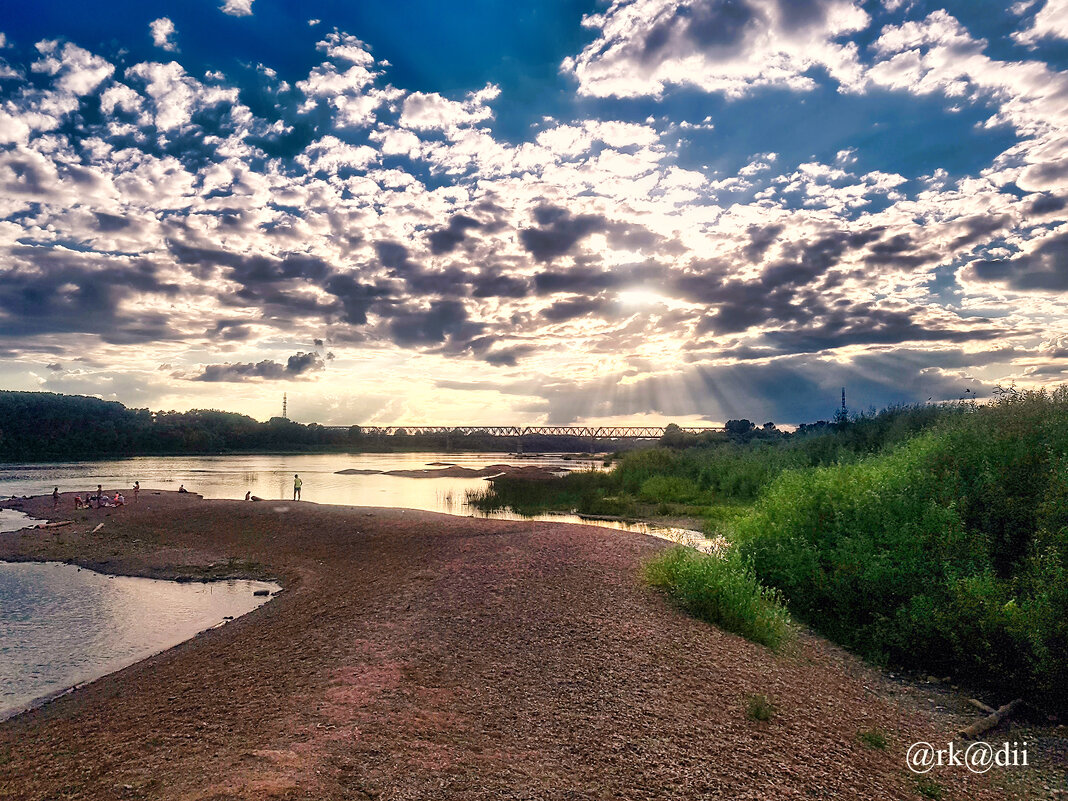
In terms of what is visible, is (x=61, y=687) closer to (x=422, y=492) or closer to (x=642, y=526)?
(x=642, y=526)

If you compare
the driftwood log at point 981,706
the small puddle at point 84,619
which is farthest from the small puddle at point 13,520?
the driftwood log at point 981,706

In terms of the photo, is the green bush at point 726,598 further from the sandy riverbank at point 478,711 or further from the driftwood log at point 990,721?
the driftwood log at point 990,721

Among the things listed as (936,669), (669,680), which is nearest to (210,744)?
(669,680)

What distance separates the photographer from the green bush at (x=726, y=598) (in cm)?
1048

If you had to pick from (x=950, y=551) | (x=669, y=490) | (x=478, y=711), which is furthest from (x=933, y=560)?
(x=669, y=490)

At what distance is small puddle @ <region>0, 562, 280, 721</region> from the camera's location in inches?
404

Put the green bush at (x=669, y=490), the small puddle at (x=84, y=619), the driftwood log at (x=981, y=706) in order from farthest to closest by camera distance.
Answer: the green bush at (x=669, y=490), the small puddle at (x=84, y=619), the driftwood log at (x=981, y=706)

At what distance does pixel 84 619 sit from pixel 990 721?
56.8ft

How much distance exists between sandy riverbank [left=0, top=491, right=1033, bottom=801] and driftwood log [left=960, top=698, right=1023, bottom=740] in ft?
0.69

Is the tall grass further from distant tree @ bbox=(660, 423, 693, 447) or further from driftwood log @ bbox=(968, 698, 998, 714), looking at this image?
distant tree @ bbox=(660, 423, 693, 447)

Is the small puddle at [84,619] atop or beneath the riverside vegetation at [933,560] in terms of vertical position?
beneath

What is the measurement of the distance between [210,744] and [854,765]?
23.8 ft

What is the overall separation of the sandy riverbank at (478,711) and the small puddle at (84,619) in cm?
98

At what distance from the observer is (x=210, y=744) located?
6.79m
